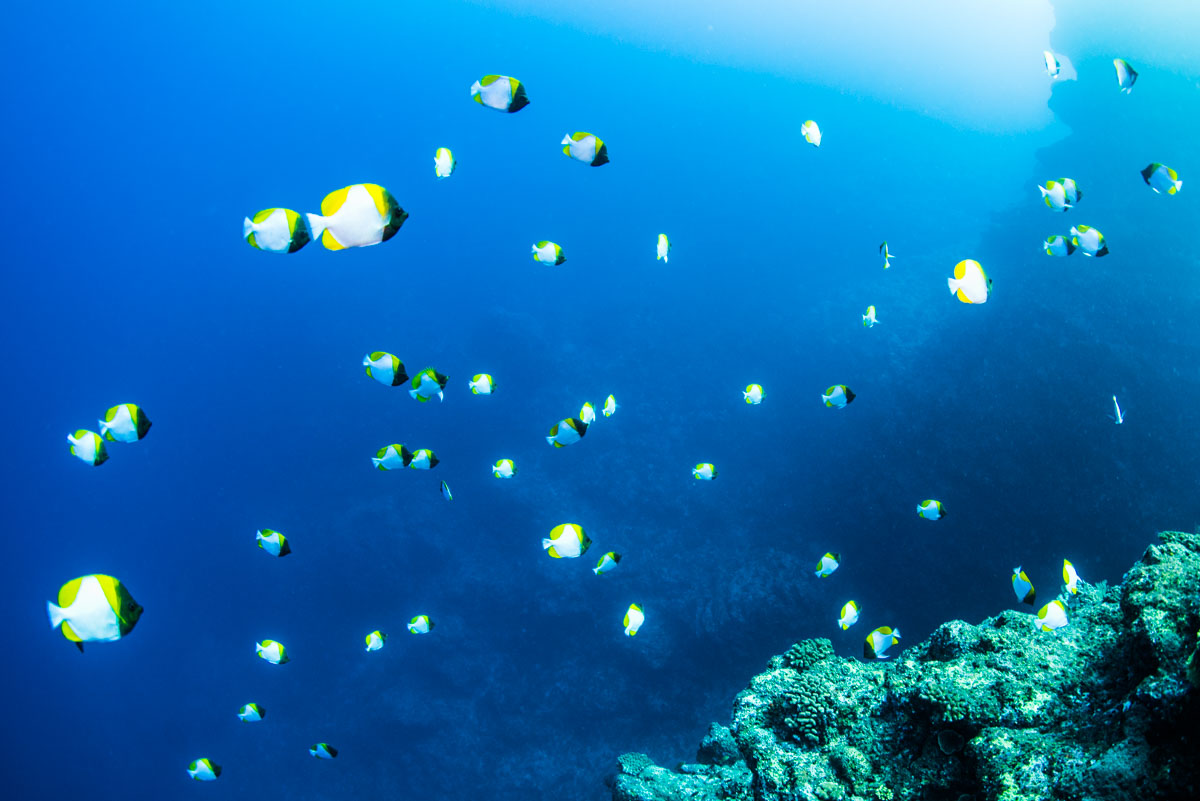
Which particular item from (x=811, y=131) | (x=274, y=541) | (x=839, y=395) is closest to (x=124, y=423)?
(x=274, y=541)

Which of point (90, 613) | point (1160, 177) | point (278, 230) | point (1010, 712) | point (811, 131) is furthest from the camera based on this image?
point (811, 131)

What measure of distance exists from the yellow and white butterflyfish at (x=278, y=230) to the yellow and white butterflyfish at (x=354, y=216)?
393 millimetres

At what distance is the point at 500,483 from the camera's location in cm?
2044

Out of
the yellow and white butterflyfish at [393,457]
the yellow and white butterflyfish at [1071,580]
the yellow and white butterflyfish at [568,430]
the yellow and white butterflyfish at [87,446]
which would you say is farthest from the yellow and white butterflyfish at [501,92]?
the yellow and white butterflyfish at [1071,580]

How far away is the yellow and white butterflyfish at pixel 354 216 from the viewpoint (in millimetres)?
2256

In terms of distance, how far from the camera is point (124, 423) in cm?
412

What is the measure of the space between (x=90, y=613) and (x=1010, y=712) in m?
4.76

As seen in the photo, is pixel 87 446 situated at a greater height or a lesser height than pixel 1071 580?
greater

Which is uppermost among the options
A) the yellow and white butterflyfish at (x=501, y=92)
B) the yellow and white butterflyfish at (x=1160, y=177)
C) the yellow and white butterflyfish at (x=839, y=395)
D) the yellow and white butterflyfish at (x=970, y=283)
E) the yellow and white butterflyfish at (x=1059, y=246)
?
the yellow and white butterflyfish at (x=1160, y=177)

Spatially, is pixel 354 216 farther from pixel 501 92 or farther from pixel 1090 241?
pixel 1090 241

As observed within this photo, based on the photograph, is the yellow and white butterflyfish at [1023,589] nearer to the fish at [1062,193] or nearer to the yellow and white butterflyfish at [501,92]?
the fish at [1062,193]

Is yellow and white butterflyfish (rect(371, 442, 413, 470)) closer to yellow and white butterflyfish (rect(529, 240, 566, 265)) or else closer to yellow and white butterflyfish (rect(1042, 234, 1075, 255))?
yellow and white butterflyfish (rect(529, 240, 566, 265))

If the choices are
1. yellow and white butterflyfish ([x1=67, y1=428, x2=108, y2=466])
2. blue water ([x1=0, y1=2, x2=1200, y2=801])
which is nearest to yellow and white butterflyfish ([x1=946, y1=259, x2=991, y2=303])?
yellow and white butterflyfish ([x1=67, y1=428, x2=108, y2=466])

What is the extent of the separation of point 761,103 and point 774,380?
5847 centimetres
